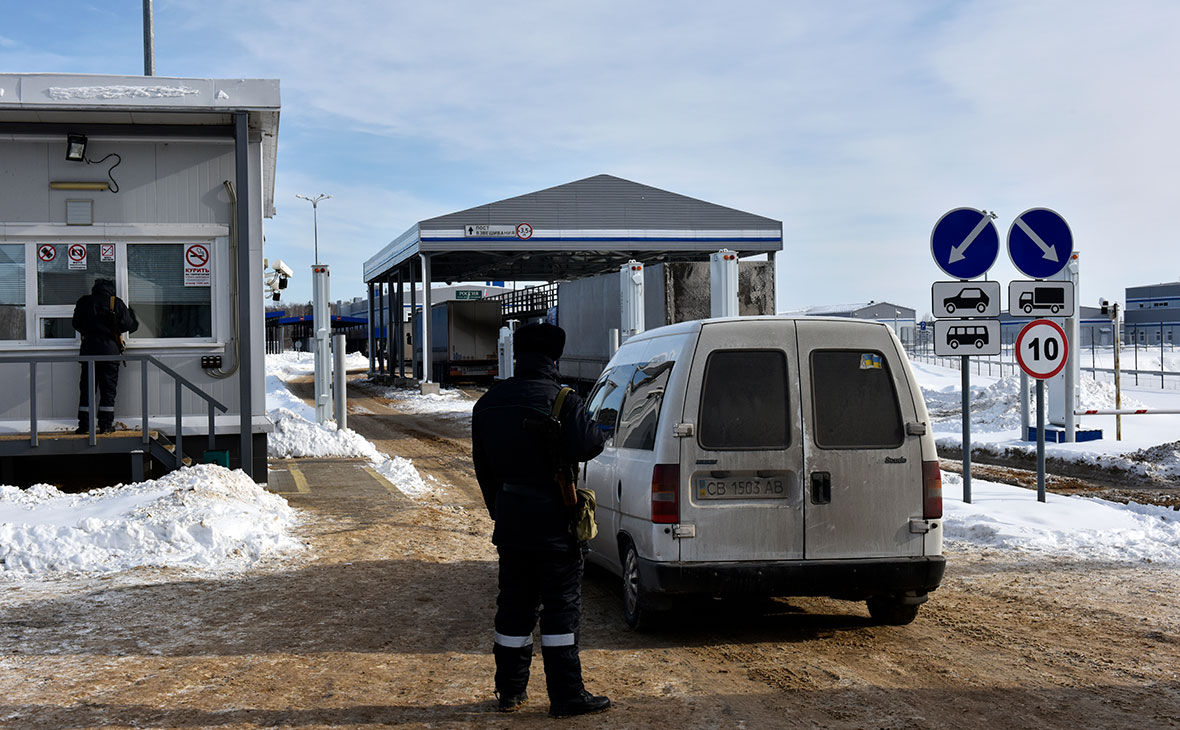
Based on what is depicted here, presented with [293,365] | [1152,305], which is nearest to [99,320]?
[293,365]

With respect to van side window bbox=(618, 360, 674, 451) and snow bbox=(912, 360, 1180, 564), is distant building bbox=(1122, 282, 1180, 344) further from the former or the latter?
van side window bbox=(618, 360, 674, 451)

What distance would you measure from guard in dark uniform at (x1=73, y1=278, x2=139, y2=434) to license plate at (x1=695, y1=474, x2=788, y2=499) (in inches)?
301

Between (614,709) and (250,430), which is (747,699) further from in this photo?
(250,430)

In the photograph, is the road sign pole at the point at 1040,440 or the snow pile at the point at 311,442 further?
the snow pile at the point at 311,442

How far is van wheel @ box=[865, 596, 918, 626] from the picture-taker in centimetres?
672

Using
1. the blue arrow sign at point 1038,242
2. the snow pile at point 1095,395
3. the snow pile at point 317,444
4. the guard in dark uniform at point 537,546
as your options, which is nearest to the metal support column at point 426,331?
the snow pile at point 317,444

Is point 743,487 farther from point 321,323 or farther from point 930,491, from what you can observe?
point 321,323

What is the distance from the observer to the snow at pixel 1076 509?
938cm

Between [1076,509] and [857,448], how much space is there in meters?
5.63

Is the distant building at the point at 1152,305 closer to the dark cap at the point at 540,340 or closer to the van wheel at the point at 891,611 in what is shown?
the van wheel at the point at 891,611

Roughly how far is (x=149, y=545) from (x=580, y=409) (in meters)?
5.31

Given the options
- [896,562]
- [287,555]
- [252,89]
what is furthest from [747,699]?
[252,89]

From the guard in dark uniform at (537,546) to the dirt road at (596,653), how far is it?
0.19m

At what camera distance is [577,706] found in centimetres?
502
